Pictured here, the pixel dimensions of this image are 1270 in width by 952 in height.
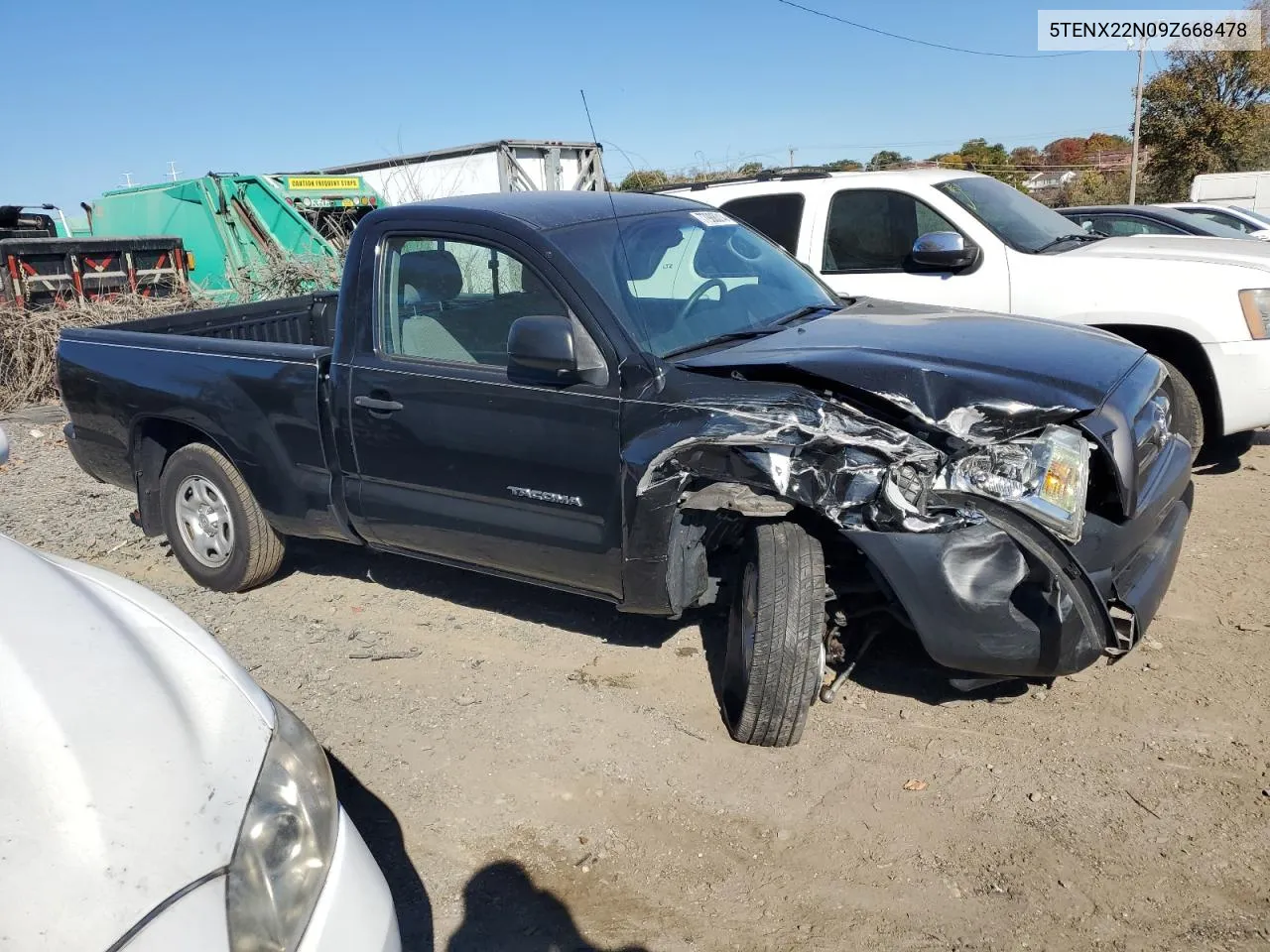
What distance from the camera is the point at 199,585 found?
5.46 m

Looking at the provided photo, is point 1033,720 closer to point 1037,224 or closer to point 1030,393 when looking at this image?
point 1030,393

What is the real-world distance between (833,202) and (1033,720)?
4.08m

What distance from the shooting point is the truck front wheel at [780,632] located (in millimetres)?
3412

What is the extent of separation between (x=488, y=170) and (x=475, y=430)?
1210 centimetres

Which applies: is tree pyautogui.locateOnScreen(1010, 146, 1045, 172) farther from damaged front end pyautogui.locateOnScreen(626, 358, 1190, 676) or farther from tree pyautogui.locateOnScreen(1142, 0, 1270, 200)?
damaged front end pyautogui.locateOnScreen(626, 358, 1190, 676)

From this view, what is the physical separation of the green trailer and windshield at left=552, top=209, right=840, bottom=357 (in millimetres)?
9182

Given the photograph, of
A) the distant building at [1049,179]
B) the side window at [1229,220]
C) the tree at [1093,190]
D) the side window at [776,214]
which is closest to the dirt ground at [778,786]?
the side window at [776,214]

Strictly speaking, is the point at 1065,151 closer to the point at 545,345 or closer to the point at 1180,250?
the point at 1180,250

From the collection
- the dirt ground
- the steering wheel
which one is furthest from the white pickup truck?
the steering wheel

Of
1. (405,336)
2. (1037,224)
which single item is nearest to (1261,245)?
(1037,224)

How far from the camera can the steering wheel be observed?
13.2 ft

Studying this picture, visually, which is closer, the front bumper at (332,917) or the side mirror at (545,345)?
the front bumper at (332,917)

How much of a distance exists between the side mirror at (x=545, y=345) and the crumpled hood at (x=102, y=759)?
73.1 inches

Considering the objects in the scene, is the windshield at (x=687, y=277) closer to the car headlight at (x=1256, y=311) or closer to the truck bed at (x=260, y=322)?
the truck bed at (x=260, y=322)
